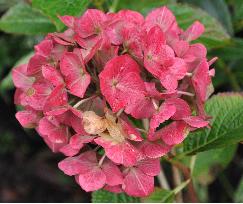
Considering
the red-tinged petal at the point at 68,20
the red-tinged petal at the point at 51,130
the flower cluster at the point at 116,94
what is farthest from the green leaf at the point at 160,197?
the red-tinged petal at the point at 68,20

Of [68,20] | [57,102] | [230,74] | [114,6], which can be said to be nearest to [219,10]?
[230,74]

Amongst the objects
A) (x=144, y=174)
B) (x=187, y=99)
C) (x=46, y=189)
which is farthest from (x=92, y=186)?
(x=46, y=189)

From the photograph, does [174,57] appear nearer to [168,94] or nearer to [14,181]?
[168,94]

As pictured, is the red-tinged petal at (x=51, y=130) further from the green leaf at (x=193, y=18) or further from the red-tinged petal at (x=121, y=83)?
the green leaf at (x=193, y=18)

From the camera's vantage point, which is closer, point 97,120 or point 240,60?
point 97,120

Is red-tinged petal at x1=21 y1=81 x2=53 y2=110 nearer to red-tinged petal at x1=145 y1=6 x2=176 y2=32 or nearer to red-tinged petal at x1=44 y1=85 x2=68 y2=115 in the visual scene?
red-tinged petal at x1=44 y1=85 x2=68 y2=115

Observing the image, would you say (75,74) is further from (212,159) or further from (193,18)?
(212,159)
